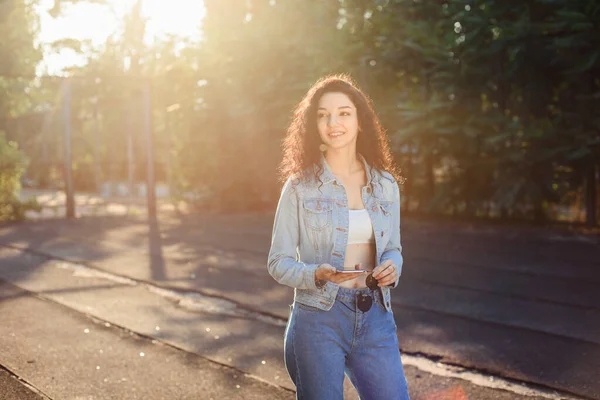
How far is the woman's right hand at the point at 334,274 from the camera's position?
286cm

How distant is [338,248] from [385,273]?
273 millimetres

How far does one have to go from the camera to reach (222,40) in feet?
71.9

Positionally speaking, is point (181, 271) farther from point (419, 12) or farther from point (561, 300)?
point (419, 12)

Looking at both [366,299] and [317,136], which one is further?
[317,136]

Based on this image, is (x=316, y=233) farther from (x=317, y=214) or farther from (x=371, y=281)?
(x=371, y=281)

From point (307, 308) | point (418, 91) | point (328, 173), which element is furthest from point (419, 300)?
point (418, 91)

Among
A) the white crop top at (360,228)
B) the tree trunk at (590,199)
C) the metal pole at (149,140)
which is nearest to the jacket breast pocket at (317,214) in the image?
the white crop top at (360,228)

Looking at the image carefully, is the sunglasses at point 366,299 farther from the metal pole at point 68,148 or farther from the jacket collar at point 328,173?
the metal pole at point 68,148

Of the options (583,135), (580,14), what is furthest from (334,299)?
(583,135)

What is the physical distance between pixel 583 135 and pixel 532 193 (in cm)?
186

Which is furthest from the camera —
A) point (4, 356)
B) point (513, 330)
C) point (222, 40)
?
point (222, 40)

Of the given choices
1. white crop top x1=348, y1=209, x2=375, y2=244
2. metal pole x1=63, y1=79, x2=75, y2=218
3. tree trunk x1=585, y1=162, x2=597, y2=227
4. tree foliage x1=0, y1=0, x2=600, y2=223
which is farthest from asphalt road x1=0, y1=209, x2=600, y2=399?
metal pole x1=63, y1=79, x2=75, y2=218

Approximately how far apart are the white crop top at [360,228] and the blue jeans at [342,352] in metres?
0.25

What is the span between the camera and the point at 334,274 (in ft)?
9.45
